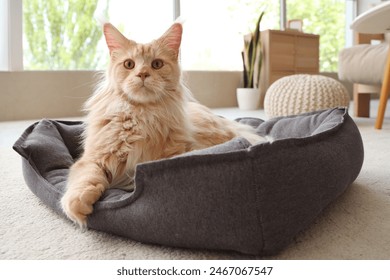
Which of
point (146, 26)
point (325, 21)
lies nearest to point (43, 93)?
point (146, 26)

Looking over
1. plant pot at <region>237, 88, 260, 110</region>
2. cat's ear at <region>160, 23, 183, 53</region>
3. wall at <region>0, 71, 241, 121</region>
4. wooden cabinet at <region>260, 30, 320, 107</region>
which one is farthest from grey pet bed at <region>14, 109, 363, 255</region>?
wooden cabinet at <region>260, 30, 320, 107</region>

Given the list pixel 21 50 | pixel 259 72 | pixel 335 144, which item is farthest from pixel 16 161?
pixel 259 72

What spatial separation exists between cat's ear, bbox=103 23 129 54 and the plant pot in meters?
3.54

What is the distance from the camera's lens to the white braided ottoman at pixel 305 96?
2562 mm

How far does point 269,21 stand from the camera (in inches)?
215

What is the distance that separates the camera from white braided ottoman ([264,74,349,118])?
8.41ft

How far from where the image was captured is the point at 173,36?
122cm

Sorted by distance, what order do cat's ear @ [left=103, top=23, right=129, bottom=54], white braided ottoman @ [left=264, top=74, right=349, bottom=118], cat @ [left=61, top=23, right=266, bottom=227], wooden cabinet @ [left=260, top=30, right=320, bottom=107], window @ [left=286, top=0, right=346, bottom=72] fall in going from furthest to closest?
window @ [left=286, top=0, right=346, bottom=72], wooden cabinet @ [left=260, top=30, right=320, bottom=107], white braided ottoman @ [left=264, top=74, right=349, bottom=118], cat's ear @ [left=103, top=23, right=129, bottom=54], cat @ [left=61, top=23, right=266, bottom=227]

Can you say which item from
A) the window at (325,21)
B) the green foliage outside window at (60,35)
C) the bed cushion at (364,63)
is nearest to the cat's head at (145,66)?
the bed cushion at (364,63)

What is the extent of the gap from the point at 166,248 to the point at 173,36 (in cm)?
70

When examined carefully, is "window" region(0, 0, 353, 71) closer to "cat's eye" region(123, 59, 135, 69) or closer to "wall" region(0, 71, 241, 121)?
"wall" region(0, 71, 241, 121)

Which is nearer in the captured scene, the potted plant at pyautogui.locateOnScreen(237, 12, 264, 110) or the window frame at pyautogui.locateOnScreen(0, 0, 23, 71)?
the window frame at pyautogui.locateOnScreen(0, 0, 23, 71)

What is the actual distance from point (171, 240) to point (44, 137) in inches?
31.2

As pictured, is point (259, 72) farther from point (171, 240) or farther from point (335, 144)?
point (171, 240)
